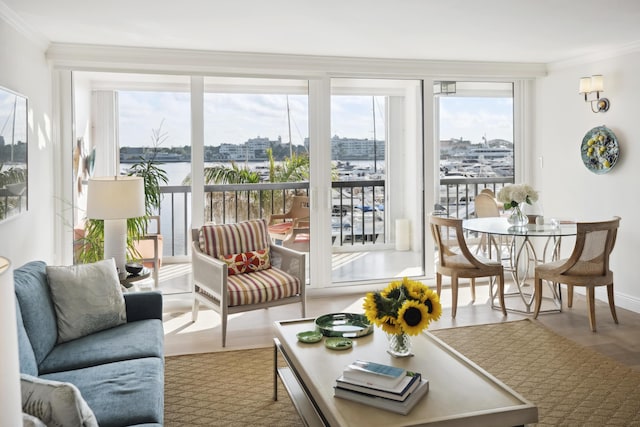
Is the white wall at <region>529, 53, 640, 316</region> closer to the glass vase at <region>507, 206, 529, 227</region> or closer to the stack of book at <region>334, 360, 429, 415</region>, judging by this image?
the glass vase at <region>507, 206, 529, 227</region>

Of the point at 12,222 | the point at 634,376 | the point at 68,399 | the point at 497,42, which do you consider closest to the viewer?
the point at 68,399

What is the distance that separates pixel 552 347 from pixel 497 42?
250cm

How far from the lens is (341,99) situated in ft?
17.5

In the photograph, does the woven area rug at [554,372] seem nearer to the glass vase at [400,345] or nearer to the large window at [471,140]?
the glass vase at [400,345]

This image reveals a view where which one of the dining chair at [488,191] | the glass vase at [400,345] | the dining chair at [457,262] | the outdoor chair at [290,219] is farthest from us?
the dining chair at [488,191]

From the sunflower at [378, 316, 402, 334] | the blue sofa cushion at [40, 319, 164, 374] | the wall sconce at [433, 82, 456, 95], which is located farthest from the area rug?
the wall sconce at [433, 82, 456, 95]

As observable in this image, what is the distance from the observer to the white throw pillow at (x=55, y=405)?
156 centimetres

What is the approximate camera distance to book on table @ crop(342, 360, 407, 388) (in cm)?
211

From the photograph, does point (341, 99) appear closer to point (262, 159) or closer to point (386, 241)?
point (262, 159)

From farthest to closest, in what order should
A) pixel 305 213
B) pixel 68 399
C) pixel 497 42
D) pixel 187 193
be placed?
pixel 305 213
pixel 187 193
pixel 497 42
pixel 68 399

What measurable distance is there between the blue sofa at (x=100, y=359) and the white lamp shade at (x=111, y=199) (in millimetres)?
836

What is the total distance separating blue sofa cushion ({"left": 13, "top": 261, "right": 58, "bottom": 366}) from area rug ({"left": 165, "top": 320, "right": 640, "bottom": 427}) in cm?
72

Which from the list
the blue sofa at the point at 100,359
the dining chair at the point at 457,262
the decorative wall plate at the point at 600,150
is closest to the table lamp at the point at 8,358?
the blue sofa at the point at 100,359

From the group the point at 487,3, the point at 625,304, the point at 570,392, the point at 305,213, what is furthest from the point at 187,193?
the point at 625,304
